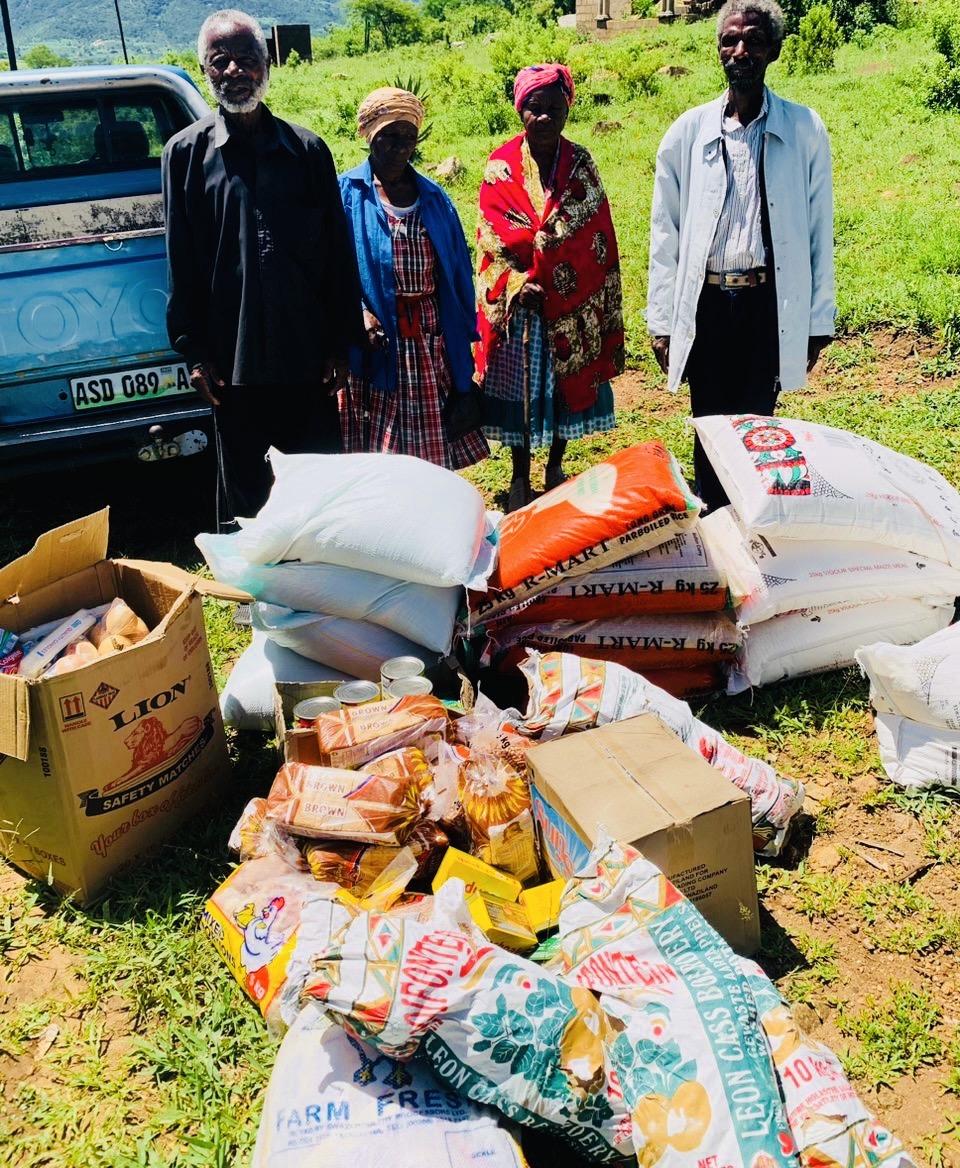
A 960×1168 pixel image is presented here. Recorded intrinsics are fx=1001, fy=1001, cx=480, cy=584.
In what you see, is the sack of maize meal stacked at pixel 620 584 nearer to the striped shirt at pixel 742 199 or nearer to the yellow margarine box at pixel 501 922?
the striped shirt at pixel 742 199

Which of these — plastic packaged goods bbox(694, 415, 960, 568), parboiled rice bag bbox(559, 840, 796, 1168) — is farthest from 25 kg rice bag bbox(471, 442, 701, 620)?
parboiled rice bag bbox(559, 840, 796, 1168)

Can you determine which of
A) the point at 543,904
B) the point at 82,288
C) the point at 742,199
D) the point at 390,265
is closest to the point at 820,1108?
the point at 543,904

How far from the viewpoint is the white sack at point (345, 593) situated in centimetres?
299

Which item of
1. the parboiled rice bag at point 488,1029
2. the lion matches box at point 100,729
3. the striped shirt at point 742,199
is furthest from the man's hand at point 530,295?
the parboiled rice bag at point 488,1029

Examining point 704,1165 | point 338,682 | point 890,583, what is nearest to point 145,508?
point 338,682

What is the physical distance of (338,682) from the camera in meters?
2.87

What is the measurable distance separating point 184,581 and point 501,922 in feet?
4.29

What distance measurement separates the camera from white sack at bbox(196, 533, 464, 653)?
9.81ft

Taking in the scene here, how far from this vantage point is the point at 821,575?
313 cm

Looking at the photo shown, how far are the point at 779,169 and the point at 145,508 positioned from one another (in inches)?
124

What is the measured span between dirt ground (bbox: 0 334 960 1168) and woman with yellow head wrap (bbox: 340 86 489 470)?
6.42ft

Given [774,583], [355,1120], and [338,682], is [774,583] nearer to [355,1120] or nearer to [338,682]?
[338,682]

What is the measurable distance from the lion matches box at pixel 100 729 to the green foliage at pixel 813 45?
15933mm

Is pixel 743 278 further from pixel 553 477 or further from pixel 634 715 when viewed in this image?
pixel 634 715
